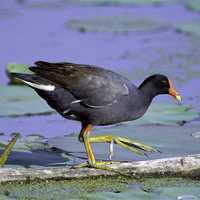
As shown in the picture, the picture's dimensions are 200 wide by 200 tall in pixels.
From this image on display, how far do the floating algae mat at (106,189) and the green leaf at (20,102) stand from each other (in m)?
2.10

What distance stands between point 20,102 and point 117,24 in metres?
4.77

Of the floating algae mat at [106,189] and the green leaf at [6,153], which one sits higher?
the green leaf at [6,153]

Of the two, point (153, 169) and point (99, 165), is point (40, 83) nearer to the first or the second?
point (99, 165)

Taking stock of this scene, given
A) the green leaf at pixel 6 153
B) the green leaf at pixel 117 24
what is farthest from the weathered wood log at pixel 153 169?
the green leaf at pixel 117 24

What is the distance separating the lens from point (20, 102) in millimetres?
8516

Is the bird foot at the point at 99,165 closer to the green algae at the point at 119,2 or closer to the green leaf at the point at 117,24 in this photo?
the green leaf at the point at 117,24

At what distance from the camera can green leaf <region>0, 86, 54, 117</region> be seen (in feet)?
26.9

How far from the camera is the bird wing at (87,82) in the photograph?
270 inches

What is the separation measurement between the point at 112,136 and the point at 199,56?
441 cm

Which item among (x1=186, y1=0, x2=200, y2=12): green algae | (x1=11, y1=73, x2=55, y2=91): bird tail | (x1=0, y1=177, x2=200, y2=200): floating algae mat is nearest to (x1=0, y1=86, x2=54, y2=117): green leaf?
(x1=11, y1=73, x2=55, y2=91): bird tail

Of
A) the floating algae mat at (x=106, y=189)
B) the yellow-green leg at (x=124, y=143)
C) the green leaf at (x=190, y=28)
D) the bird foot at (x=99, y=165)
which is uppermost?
the green leaf at (x=190, y=28)

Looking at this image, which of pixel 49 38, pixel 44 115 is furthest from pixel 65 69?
pixel 49 38

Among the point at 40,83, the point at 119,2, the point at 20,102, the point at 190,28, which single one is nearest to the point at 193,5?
the point at 119,2

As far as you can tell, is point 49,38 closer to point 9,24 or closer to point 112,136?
point 9,24
